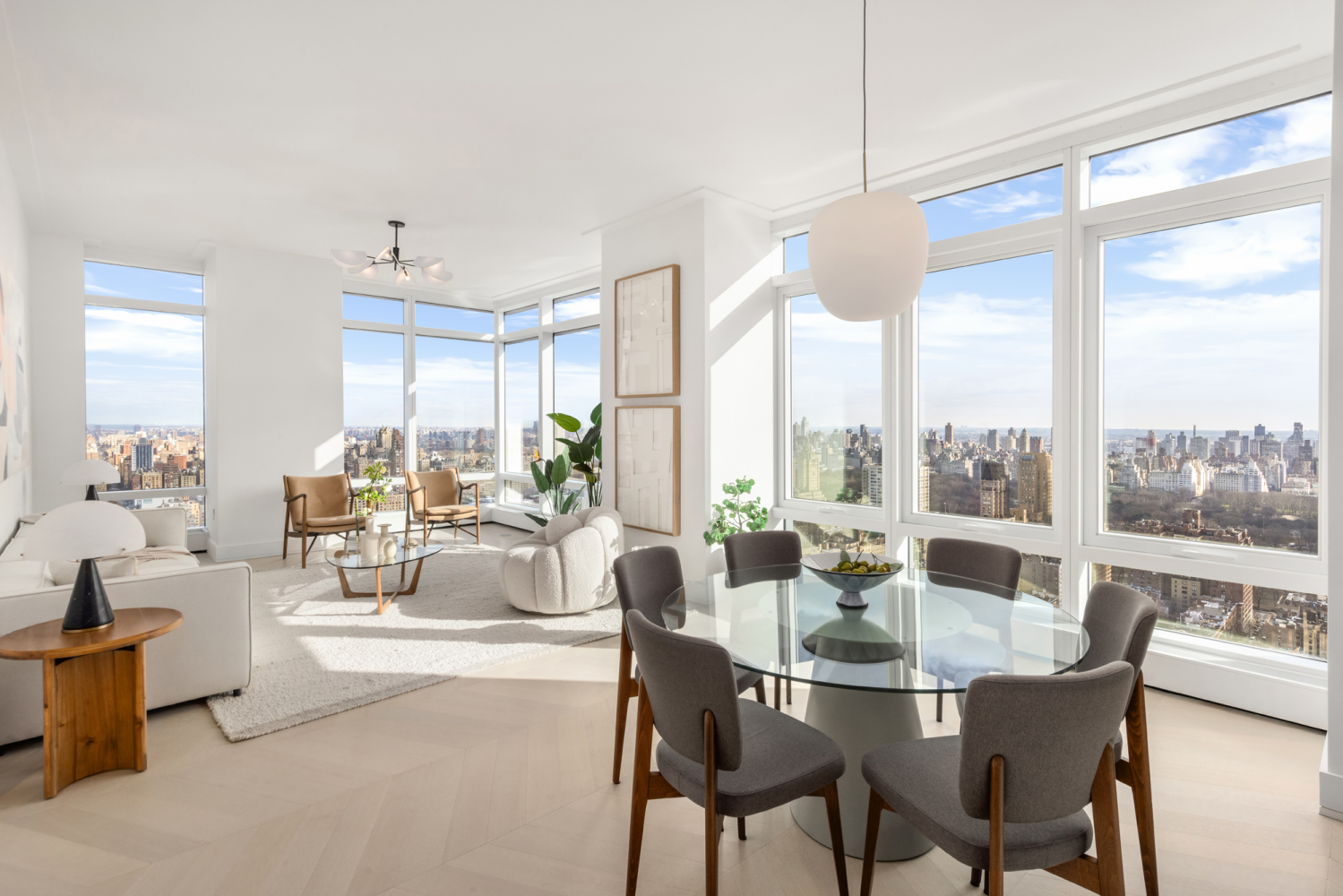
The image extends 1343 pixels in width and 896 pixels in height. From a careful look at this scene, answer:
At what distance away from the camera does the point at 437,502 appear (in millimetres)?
7078

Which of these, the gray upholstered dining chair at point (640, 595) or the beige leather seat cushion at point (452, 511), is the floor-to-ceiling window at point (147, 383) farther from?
the gray upholstered dining chair at point (640, 595)

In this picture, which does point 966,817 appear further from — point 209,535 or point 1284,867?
point 209,535

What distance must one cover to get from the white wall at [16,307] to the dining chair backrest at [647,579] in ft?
12.5

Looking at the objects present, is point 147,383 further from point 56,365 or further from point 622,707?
point 622,707

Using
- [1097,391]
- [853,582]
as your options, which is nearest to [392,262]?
[853,582]

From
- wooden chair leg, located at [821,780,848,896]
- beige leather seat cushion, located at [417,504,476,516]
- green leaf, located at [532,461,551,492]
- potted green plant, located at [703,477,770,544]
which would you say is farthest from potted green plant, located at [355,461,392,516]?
wooden chair leg, located at [821,780,848,896]

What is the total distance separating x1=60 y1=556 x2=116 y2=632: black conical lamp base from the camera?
242 centimetres

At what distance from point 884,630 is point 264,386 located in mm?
6221

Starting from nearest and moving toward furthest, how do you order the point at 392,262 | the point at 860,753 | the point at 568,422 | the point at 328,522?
the point at 860,753 < the point at 392,262 < the point at 568,422 < the point at 328,522

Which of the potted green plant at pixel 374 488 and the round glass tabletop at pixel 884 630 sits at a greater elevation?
the potted green plant at pixel 374 488

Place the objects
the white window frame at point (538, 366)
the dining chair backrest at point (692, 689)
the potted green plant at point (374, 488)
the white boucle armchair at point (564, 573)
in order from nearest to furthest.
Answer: the dining chair backrest at point (692, 689) < the white boucle armchair at point (564, 573) < the potted green plant at point (374, 488) < the white window frame at point (538, 366)

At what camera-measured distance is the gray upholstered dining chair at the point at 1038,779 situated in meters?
1.32

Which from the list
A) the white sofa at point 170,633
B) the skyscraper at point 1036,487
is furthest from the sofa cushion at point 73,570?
the skyscraper at point 1036,487

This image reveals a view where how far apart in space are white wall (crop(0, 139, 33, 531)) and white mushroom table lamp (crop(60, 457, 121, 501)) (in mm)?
292
